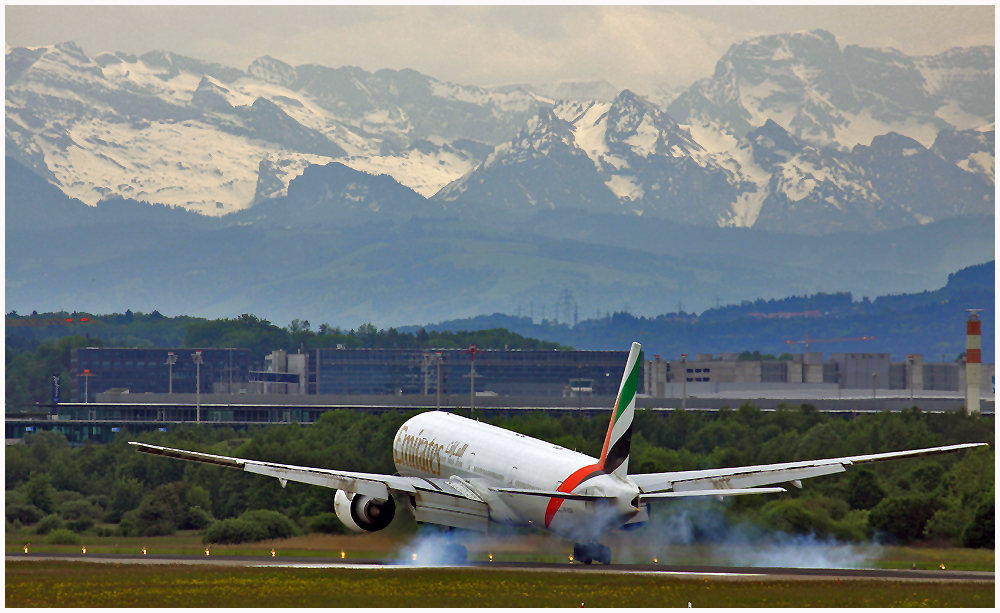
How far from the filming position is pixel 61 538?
2591 inches

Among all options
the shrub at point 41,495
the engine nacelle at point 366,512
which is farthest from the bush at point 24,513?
the engine nacelle at point 366,512

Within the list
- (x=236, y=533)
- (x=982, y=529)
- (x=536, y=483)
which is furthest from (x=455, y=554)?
(x=982, y=529)

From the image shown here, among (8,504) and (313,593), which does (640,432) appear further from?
(313,593)

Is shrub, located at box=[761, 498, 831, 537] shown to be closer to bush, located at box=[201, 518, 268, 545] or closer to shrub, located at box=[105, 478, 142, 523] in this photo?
bush, located at box=[201, 518, 268, 545]

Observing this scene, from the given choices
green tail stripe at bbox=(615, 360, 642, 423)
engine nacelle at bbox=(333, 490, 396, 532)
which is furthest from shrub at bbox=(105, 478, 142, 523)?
green tail stripe at bbox=(615, 360, 642, 423)

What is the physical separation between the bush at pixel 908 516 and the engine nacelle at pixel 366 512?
83.1 feet

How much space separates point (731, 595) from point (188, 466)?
60.6 metres

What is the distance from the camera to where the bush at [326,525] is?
65.1 metres

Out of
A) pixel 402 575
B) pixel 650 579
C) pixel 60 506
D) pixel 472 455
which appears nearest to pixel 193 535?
pixel 60 506

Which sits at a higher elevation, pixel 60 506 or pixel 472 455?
pixel 472 455

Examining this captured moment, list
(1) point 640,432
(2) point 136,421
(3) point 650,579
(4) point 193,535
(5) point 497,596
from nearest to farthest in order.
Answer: (5) point 497,596, (3) point 650,579, (4) point 193,535, (1) point 640,432, (2) point 136,421

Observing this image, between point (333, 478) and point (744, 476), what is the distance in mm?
16172

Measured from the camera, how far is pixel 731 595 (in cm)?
3903

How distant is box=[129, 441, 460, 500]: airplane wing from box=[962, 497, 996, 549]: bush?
24.0 meters
